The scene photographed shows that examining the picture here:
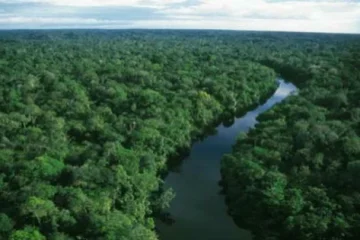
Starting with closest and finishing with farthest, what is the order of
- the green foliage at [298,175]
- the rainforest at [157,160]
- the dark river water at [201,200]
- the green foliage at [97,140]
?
the green foliage at [97,140] < the rainforest at [157,160] < the green foliage at [298,175] < the dark river water at [201,200]

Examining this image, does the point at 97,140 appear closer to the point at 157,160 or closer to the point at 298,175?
the point at 157,160

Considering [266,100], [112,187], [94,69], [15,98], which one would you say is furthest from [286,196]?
[94,69]

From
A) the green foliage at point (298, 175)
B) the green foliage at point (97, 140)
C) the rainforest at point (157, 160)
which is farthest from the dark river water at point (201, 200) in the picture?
the green foliage at point (97, 140)

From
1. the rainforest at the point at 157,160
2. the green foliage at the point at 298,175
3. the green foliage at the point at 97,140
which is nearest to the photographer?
the green foliage at the point at 97,140

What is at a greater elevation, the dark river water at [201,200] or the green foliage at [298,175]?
the green foliage at [298,175]

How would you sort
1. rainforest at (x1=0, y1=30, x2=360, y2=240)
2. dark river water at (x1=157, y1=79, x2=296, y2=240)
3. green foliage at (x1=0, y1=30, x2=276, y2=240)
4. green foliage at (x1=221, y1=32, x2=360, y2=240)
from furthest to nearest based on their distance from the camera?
dark river water at (x1=157, y1=79, x2=296, y2=240) → green foliage at (x1=221, y1=32, x2=360, y2=240) → rainforest at (x1=0, y1=30, x2=360, y2=240) → green foliage at (x1=0, y1=30, x2=276, y2=240)

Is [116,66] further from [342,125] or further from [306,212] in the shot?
[306,212]

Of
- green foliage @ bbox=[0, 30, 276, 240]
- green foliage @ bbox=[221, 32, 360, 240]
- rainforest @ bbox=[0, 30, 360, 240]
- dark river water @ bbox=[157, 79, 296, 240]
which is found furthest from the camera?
dark river water @ bbox=[157, 79, 296, 240]

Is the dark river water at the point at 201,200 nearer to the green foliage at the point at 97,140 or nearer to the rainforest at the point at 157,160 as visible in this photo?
the rainforest at the point at 157,160

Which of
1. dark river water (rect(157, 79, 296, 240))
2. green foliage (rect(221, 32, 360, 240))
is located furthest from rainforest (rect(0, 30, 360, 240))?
dark river water (rect(157, 79, 296, 240))

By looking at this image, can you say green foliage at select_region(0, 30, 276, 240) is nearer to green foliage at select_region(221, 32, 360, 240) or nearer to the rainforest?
the rainforest
